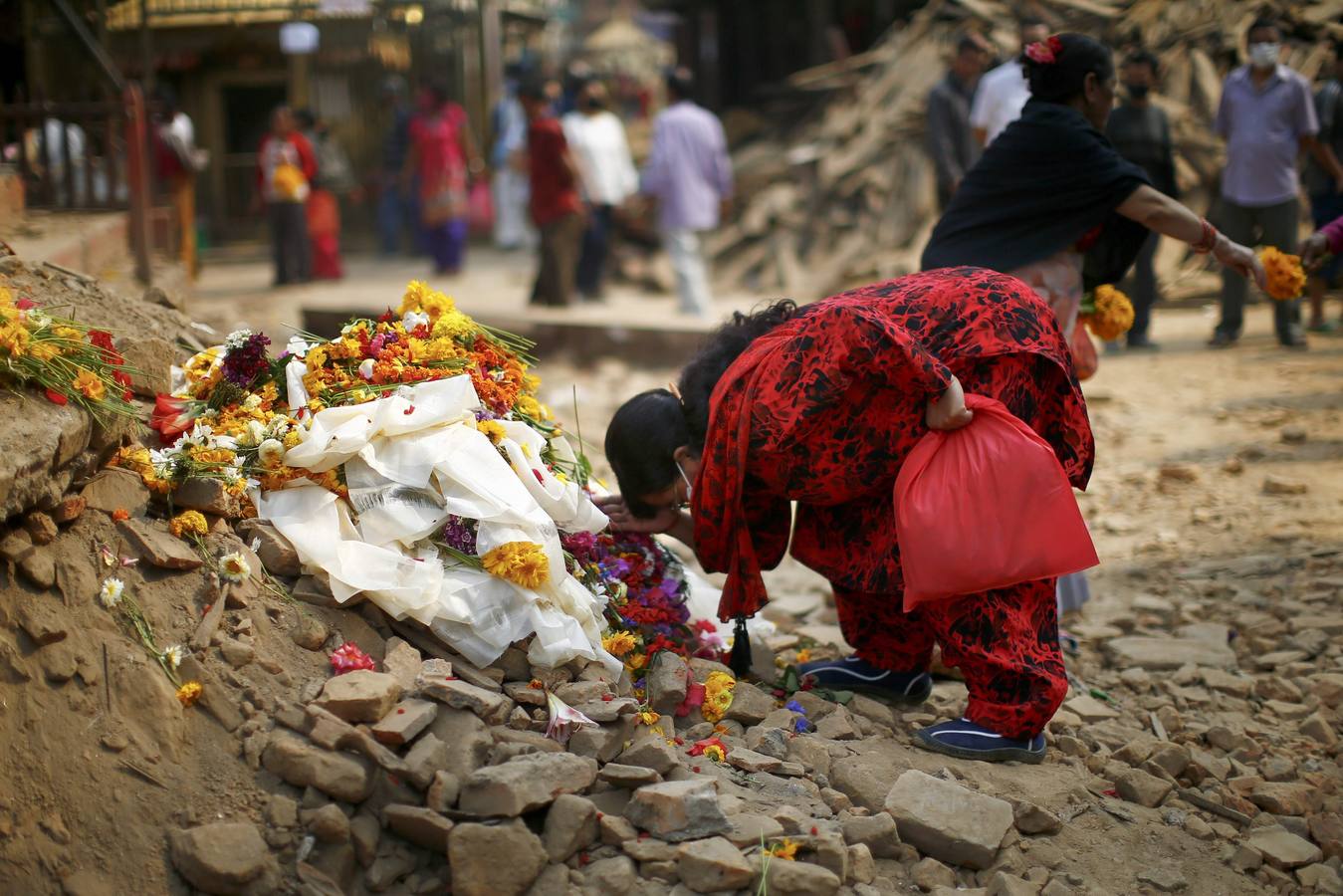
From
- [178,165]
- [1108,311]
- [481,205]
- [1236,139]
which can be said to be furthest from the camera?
[481,205]

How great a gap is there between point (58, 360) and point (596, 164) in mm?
7874

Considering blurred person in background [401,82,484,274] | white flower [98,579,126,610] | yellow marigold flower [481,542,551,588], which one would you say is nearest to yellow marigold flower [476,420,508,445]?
yellow marigold flower [481,542,551,588]

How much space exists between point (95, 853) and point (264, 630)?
0.59m

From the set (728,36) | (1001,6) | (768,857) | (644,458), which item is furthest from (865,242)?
(768,857)

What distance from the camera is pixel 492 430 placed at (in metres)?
3.17

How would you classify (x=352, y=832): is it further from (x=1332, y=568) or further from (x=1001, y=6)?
(x=1001, y=6)

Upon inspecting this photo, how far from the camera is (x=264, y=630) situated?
2.77 meters

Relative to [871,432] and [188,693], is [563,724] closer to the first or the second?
[188,693]

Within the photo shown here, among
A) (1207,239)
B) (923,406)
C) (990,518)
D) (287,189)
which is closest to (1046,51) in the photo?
(1207,239)

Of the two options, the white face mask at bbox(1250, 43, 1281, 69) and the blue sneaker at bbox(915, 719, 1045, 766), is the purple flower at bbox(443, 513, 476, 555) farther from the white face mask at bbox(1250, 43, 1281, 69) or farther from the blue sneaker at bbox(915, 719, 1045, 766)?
the white face mask at bbox(1250, 43, 1281, 69)

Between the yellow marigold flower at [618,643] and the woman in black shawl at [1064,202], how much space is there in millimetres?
1554

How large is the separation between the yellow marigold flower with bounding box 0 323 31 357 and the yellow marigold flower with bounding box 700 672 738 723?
1.77 m

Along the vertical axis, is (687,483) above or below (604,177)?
below

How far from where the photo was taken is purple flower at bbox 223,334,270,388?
3.26 meters
